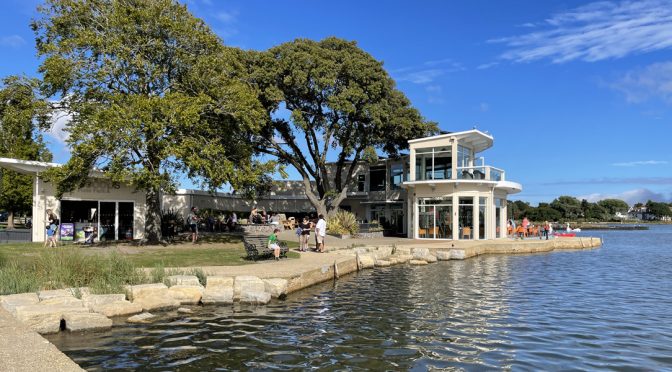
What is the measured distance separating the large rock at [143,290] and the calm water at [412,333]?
3.35 feet

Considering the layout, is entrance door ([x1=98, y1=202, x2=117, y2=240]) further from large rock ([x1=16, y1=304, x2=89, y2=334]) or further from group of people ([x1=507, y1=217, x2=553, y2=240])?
group of people ([x1=507, y1=217, x2=553, y2=240])

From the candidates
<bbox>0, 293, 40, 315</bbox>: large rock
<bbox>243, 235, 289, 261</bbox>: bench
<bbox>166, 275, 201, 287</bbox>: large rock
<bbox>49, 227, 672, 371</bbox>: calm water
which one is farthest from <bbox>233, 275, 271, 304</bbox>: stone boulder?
<bbox>243, 235, 289, 261</bbox>: bench

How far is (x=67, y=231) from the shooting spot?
22.4 metres

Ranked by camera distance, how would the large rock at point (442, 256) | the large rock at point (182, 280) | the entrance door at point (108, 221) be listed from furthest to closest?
the entrance door at point (108, 221), the large rock at point (442, 256), the large rock at point (182, 280)

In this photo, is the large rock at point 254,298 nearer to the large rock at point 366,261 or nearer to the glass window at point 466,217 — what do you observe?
the large rock at point 366,261

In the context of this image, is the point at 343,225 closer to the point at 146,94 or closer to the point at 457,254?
the point at 457,254

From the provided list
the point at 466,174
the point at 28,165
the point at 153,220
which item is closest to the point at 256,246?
the point at 153,220

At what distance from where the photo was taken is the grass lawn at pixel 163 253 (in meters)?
14.1

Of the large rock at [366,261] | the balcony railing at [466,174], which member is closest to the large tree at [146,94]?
the large rock at [366,261]

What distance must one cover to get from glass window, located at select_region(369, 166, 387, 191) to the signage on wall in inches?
931

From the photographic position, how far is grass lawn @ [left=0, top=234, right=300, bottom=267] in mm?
14133

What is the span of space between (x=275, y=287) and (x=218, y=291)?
137cm

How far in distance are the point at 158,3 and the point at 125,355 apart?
1767 centimetres

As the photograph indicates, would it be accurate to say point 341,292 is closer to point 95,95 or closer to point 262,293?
point 262,293
